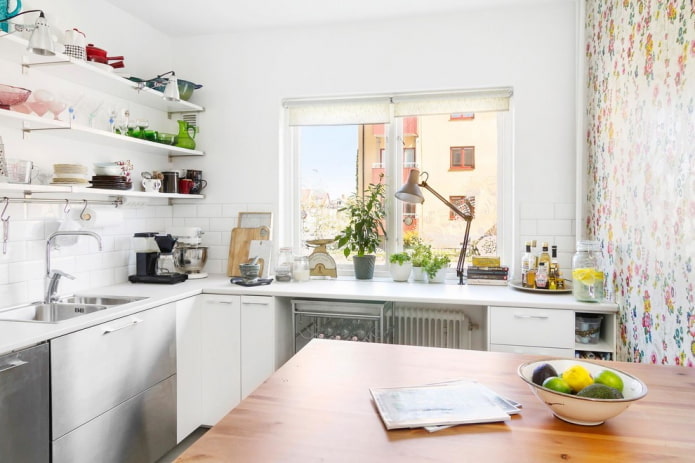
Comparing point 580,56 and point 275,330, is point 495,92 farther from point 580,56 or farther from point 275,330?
point 275,330

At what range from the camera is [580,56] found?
3.00 meters

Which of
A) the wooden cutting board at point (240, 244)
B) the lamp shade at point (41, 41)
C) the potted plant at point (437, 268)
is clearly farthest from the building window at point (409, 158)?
the lamp shade at point (41, 41)

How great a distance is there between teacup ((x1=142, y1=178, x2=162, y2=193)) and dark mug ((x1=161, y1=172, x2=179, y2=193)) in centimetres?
16

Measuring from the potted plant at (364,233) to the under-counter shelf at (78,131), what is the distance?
123cm

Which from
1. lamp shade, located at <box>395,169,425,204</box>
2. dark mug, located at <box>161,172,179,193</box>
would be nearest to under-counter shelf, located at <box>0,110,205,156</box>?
dark mug, located at <box>161,172,179,193</box>

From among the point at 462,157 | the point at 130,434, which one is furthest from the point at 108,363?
the point at 462,157

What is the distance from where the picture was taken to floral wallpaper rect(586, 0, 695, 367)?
176 cm

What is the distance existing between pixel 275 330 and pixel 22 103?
1719mm

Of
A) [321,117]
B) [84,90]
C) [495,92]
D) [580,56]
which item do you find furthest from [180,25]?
[580,56]

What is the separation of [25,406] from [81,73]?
5.58ft

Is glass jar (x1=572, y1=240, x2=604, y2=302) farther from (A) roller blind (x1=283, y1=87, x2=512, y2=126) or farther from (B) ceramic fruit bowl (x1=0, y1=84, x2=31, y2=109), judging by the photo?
(B) ceramic fruit bowl (x1=0, y1=84, x2=31, y2=109)

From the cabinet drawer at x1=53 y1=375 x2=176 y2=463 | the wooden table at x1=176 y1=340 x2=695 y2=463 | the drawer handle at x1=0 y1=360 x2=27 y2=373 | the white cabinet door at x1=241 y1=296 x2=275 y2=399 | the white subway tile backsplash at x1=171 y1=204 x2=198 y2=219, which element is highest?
the white subway tile backsplash at x1=171 y1=204 x2=198 y2=219

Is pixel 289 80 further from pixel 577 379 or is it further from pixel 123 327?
pixel 577 379

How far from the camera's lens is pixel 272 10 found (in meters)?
3.21
